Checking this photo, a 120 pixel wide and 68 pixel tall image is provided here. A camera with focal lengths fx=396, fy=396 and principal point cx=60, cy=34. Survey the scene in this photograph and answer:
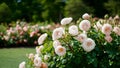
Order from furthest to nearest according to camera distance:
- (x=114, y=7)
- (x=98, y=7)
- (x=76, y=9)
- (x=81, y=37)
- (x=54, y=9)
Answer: (x=54, y=9) < (x=98, y=7) < (x=76, y=9) < (x=114, y=7) < (x=81, y=37)

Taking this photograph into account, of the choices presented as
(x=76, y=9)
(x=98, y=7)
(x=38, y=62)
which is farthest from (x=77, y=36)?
(x=98, y=7)

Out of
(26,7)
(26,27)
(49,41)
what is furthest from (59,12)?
(49,41)

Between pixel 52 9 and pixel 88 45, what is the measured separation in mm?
37666

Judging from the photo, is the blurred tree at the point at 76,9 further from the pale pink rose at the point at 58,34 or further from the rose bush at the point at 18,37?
the pale pink rose at the point at 58,34

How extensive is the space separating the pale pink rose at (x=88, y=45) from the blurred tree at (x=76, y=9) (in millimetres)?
28895

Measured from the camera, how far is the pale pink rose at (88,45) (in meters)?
4.78

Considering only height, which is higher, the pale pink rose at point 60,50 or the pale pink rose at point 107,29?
the pale pink rose at point 107,29

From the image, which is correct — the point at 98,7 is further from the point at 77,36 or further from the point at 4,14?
the point at 77,36

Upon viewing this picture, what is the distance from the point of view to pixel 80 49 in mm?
4887

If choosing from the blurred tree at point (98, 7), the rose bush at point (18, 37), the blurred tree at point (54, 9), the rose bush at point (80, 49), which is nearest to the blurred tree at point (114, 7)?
the blurred tree at point (98, 7)

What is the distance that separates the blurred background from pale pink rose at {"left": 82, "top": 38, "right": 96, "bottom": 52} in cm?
2847

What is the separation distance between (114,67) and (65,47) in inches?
26.8

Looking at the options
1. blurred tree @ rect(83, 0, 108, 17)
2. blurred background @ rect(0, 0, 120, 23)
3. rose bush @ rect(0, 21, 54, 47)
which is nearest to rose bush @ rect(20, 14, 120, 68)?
rose bush @ rect(0, 21, 54, 47)

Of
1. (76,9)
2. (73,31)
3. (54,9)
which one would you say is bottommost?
(54,9)
